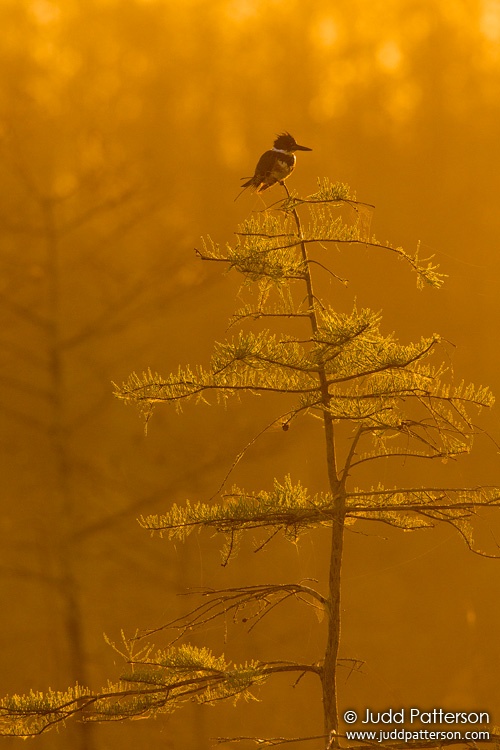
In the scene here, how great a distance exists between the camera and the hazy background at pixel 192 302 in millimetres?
3348

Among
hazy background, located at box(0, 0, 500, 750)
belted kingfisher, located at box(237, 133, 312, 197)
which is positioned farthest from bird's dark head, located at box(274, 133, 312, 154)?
hazy background, located at box(0, 0, 500, 750)

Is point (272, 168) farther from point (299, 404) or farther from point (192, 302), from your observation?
point (192, 302)

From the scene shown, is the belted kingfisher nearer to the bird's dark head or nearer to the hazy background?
the bird's dark head

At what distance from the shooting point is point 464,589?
3.64 m

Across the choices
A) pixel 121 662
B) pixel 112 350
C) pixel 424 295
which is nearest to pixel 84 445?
pixel 112 350

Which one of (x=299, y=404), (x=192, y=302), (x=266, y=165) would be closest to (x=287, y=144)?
(x=266, y=165)

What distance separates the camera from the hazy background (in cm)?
335

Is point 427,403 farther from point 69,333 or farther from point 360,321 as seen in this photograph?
point 69,333

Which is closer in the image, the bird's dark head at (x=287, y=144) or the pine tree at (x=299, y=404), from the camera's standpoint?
the pine tree at (x=299, y=404)

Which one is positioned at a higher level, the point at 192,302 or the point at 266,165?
the point at 192,302

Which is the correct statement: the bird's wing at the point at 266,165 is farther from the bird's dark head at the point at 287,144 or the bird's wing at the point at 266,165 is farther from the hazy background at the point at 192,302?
the hazy background at the point at 192,302

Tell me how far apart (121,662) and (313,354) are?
1849 mm

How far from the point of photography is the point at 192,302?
3549mm

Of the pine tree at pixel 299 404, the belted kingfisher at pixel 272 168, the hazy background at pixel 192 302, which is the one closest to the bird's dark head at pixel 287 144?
the belted kingfisher at pixel 272 168
